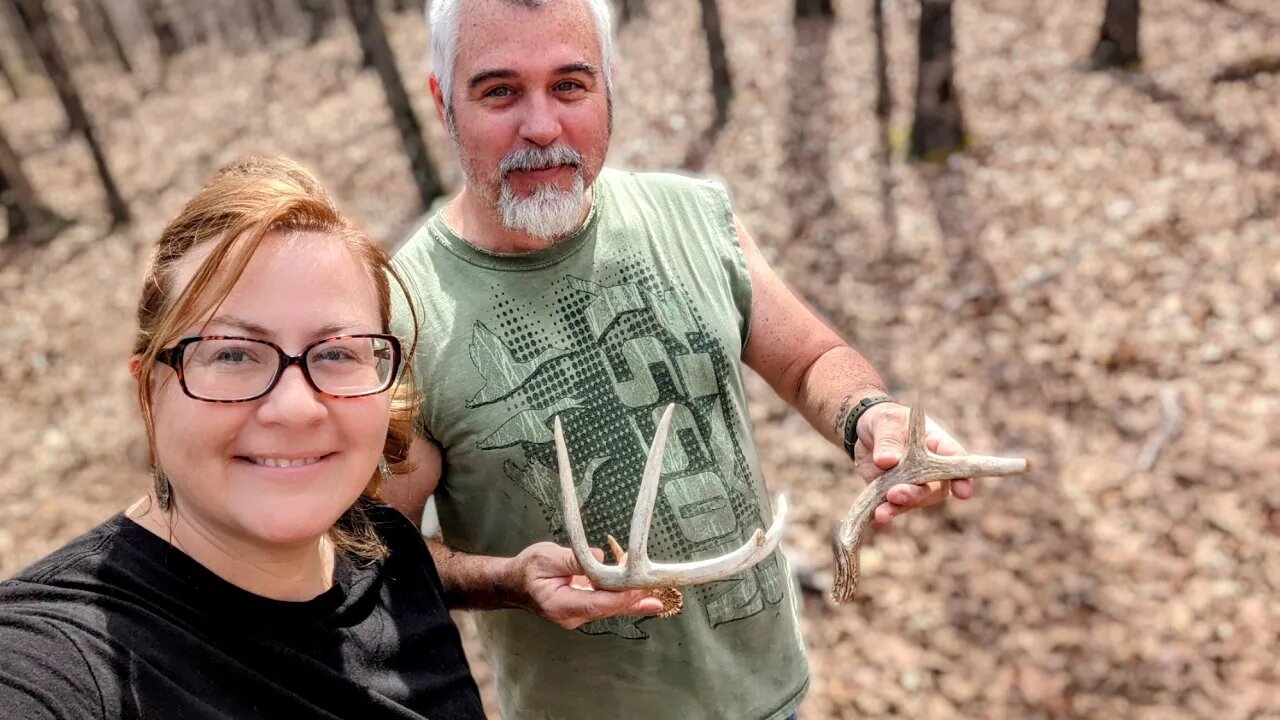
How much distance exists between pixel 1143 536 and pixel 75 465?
748 centimetres

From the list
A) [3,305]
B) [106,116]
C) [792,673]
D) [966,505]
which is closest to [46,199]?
[3,305]

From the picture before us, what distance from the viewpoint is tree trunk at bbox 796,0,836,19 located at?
1311cm

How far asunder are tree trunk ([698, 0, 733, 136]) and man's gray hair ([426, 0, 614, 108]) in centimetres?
871

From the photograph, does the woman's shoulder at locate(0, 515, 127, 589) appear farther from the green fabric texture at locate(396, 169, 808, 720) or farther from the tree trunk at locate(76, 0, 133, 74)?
the tree trunk at locate(76, 0, 133, 74)

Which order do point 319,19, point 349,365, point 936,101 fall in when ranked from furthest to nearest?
point 319,19 < point 936,101 < point 349,365

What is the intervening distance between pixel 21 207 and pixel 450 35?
1263 cm

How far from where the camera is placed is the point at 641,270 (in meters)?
2.40

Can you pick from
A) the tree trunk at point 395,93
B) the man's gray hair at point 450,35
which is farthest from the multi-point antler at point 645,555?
the tree trunk at point 395,93

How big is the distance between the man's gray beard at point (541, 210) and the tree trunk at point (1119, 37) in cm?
869

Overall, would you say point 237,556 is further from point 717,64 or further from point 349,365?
point 717,64

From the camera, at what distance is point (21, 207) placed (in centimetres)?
1237

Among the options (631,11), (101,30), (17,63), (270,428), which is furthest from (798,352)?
(17,63)

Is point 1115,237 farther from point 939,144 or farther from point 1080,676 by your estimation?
point 1080,676

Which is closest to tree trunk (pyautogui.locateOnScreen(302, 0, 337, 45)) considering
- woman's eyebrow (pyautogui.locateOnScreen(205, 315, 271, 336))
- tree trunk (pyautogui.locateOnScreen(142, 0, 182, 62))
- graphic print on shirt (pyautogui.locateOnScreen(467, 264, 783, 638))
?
tree trunk (pyautogui.locateOnScreen(142, 0, 182, 62))
